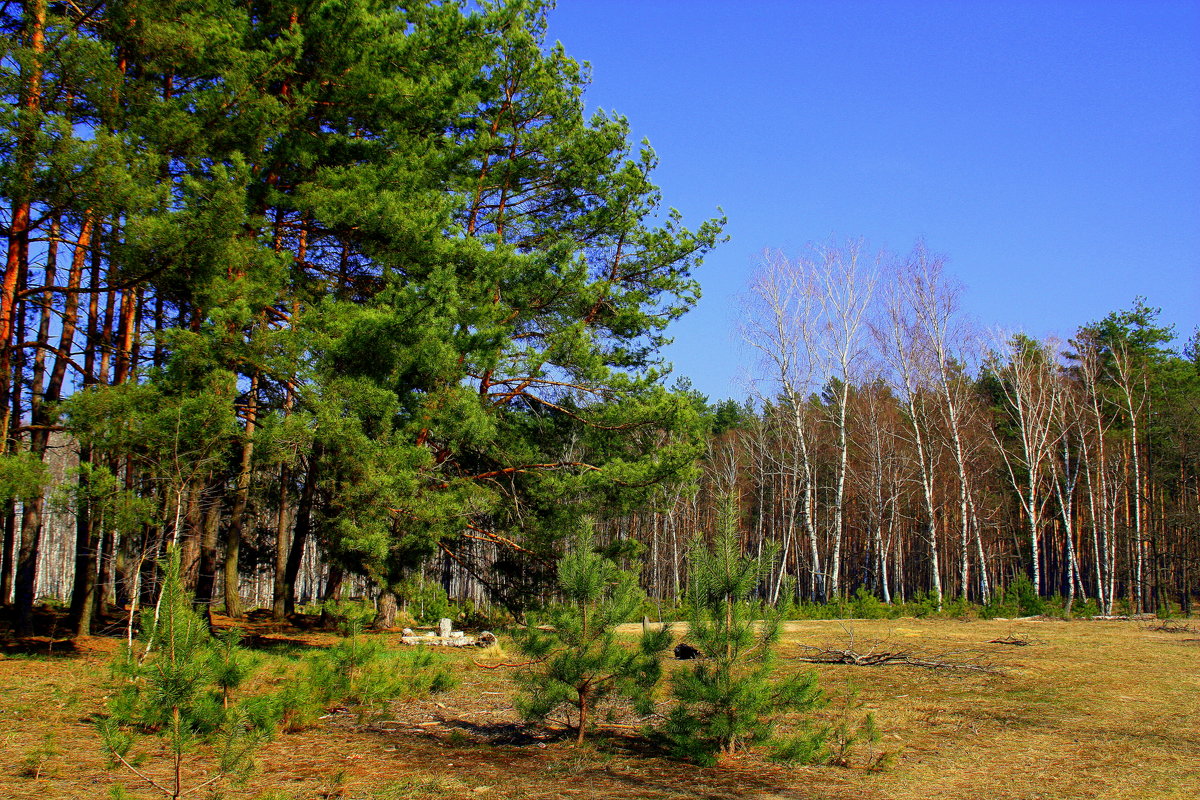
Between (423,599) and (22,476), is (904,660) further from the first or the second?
(22,476)

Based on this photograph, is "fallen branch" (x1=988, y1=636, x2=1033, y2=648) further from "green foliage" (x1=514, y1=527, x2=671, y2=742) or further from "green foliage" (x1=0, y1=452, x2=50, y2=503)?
"green foliage" (x1=0, y1=452, x2=50, y2=503)

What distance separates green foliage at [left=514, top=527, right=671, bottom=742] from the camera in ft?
18.1

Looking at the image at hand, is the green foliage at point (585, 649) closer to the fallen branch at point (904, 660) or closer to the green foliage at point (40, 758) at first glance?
the green foliage at point (40, 758)

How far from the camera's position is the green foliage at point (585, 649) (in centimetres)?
550

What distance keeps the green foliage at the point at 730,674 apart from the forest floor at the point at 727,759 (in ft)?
0.78

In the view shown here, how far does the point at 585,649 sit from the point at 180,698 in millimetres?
2681

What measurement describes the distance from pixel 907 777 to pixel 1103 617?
19016mm

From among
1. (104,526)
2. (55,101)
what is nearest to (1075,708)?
(104,526)

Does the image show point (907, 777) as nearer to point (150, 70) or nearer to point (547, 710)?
point (547, 710)

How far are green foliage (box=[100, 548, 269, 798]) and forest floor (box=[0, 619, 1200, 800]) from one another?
0.35 meters

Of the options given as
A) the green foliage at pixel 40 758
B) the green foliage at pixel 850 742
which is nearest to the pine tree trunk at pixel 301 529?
the green foliage at pixel 40 758

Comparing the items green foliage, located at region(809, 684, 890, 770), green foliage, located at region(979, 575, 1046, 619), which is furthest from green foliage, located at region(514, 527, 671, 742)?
green foliage, located at region(979, 575, 1046, 619)

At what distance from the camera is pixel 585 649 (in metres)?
5.58

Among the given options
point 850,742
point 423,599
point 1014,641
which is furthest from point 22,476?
point 1014,641
